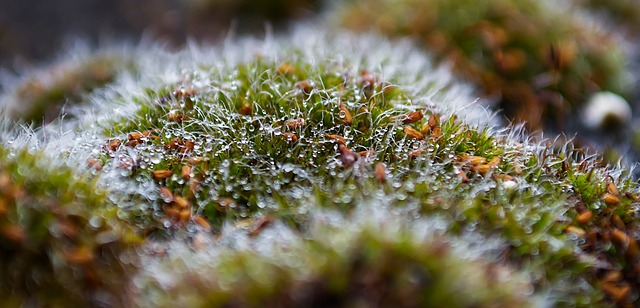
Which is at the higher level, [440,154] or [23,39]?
[440,154]

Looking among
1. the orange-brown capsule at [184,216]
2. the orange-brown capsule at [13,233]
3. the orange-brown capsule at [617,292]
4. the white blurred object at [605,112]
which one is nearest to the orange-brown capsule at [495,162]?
the orange-brown capsule at [617,292]

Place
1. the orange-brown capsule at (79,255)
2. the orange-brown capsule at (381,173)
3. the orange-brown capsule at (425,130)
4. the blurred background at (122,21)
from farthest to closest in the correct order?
1. the blurred background at (122,21)
2. the orange-brown capsule at (425,130)
3. the orange-brown capsule at (381,173)
4. the orange-brown capsule at (79,255)

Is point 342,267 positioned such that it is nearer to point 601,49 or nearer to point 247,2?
point 601,49

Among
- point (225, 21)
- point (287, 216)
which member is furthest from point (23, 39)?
point (287, 216)

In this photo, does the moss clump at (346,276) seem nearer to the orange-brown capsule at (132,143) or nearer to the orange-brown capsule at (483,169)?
the orange-brown capsule at (483,169)

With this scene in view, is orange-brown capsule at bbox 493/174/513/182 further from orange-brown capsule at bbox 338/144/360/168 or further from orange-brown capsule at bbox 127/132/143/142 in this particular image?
orange-brown capsule at bbox 127/132/143/142

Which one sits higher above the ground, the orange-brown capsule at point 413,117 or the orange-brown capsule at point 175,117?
the orange-brown capsule at point 413,117

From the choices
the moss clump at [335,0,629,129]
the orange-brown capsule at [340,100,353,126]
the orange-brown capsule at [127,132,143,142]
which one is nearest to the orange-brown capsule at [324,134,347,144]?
the orange-brown capsule at [340,100,353,126]
